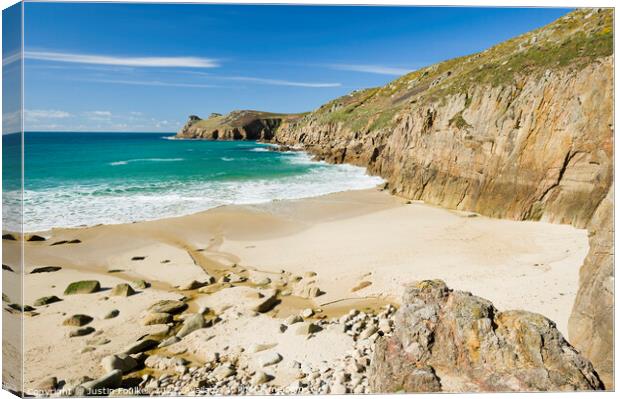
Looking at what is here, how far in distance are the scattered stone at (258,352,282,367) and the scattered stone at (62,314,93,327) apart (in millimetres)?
4108

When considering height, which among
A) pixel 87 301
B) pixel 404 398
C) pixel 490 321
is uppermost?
pixel 490 321

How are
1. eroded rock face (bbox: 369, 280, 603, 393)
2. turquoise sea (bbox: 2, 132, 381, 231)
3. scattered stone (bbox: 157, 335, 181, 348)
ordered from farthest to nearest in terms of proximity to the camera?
turquoise sea (bbox: 2, 132, 381, 231)
scattered stone (bbox: 157, 335, 181, 348)
eroded rock face (bbox: 369, 280, 603, 393)

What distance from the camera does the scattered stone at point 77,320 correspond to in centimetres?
761

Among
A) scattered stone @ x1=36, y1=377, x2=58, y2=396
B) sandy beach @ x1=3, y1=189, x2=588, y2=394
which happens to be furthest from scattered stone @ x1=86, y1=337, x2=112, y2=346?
scattered stone @ x1=36, y1=377, x2=58, y2=396

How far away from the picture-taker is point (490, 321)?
4.55m

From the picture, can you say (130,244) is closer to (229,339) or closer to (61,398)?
(229,339)

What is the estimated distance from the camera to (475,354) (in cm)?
446

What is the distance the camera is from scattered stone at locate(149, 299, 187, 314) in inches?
325

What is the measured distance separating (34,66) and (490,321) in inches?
289

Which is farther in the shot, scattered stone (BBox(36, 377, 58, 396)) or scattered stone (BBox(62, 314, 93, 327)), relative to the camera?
scattered stone (BBox(62, 314, 93, 327))

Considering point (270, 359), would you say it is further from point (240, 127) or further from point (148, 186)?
point (240, 127)

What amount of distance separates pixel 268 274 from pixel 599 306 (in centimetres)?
741

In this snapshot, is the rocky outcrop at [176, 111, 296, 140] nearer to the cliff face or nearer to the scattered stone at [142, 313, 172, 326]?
the cliff face

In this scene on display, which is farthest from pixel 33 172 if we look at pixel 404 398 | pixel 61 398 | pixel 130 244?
pixel 404 398
